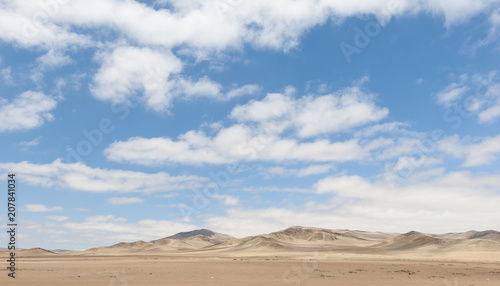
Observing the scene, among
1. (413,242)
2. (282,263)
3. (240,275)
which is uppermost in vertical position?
(240,275)

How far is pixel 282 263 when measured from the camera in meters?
42.1

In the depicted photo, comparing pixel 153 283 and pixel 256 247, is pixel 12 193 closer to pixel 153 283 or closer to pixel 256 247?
pixel 153 283

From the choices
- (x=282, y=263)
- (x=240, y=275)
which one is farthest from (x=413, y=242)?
(x=240, y=275)

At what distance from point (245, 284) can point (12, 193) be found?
13583 mm

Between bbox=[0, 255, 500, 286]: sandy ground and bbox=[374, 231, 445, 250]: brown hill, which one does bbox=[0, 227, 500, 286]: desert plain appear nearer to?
bbox=[0, 255, 500, 286]: sandy ground

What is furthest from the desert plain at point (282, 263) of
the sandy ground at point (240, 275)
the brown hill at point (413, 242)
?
the brown hill at point (413, 242)

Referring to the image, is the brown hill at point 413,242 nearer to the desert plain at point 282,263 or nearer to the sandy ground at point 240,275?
the desert plain at point 282,263

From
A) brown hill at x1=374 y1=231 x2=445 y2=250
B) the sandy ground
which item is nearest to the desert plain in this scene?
the sandy ground

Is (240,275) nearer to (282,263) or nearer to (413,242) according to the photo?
(282,263)

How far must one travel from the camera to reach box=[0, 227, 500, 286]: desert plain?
77.7ft

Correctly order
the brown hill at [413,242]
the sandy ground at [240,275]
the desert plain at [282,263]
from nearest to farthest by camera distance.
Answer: the sandy ground at [240,275], the desert plain at [282,263], the brown hill at [413,242]

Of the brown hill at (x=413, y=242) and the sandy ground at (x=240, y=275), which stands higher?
the sandy ground at (x=240, y=275)

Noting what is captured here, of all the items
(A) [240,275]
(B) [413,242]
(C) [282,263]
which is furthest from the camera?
(B) [413,242]

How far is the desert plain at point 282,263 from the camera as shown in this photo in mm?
23688
